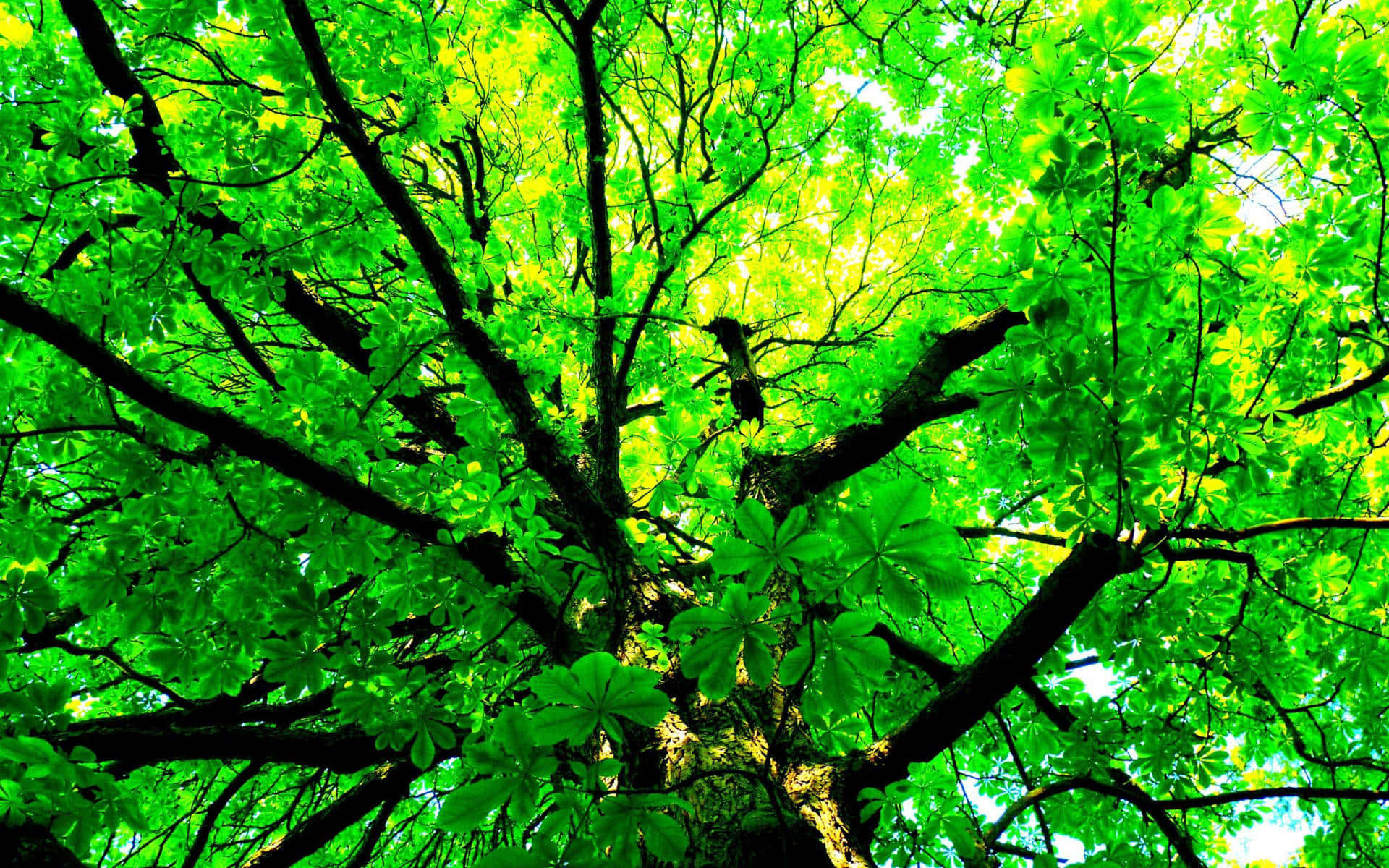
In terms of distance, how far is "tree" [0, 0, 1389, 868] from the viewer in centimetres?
158

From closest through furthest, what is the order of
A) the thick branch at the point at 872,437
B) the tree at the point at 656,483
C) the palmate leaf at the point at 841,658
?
the palmate leaf at the point at 841,658
the tree at the point at 656,483
the thick branch at the point at 872,437

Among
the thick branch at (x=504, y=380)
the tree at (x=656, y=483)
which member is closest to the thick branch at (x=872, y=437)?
the tree at (x=656, y=483)

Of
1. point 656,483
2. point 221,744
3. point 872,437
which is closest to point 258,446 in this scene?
point 221,744

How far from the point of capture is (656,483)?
300 cm

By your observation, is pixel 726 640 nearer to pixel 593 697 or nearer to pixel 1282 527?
pixel 593 697

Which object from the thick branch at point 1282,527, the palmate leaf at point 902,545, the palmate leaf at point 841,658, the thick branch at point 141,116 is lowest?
the palmate leaf at point 841,658

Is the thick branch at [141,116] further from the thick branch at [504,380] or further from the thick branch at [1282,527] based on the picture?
the thick branch at [1282,527]

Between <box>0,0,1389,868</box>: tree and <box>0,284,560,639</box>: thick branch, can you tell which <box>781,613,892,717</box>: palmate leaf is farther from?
<box>0,284,560,639</box>: thick branch

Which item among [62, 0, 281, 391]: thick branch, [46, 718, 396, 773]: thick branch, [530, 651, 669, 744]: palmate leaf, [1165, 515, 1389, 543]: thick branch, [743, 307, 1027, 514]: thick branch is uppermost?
[743, 307, 1027, 514]: thick branch

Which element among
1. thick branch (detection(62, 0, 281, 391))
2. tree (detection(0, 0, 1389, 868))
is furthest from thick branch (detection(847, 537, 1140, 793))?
thick branch (detection(62, 0, 281, 391))

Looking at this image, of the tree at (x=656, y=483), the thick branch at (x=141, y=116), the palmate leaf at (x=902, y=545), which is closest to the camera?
the palmate leaf at (x=902, y=545)

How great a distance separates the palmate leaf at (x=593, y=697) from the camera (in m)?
1.13

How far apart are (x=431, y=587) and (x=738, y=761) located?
1.27 m

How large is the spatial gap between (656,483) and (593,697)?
6.13ft
